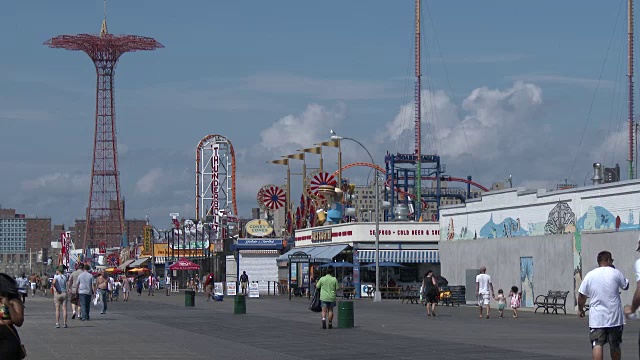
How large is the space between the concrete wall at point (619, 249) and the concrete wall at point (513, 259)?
1528mm

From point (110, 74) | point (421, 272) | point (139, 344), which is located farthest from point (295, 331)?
point (110, 74)

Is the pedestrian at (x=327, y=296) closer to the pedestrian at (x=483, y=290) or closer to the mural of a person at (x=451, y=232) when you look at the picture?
the pedestrian at (x=483, y=290)

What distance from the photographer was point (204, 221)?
341 ft

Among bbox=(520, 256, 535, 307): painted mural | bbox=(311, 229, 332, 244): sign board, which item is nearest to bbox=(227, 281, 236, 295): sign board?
bbox=(311, 229, 332, 244): sign board

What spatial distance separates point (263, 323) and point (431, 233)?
33354mm

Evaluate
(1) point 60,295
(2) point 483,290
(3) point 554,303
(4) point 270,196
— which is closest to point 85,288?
(1) point 60,295

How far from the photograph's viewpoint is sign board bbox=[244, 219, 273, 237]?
8819cm

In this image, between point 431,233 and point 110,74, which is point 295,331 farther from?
point 110,74

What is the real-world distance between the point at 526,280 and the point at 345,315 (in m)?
16.5

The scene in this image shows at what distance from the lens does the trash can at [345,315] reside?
3144cm

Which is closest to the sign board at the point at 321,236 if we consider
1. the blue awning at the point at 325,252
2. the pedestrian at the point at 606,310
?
the blue awning at the point at 325,252

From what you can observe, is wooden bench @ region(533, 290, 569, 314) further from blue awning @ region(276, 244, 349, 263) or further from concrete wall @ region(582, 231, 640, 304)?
blue awning @ region(276, 244, 349, 263)

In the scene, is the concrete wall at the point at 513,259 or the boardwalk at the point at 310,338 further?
the concrete wall at the point at 513,259

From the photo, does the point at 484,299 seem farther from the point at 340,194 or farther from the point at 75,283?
the point at 340,194
